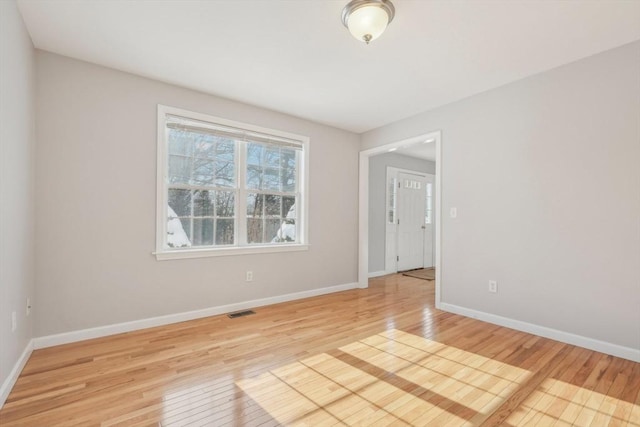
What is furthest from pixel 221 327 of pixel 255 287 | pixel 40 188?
pixel 40 188

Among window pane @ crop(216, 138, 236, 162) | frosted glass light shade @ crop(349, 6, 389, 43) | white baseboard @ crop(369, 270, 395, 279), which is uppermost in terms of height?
frosted glass light shade @ crop(349, 6, 389, 43)

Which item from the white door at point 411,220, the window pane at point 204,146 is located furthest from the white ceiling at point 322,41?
the white door at point 411,220

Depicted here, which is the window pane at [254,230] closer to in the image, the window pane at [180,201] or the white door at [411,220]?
the window pane at [180,201]

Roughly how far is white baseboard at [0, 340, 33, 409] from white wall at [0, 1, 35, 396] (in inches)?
1.3

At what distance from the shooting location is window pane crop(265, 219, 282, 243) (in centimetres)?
404

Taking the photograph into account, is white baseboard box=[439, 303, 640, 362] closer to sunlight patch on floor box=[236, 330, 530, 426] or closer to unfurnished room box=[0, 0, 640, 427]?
unfurnished room box=[0, 0, 640, 427]

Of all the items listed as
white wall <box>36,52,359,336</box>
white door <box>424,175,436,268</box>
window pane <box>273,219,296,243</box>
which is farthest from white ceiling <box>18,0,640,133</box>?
white door <box>424,175,436,268</box>

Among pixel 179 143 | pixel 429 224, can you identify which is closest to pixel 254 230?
pixel 179 143

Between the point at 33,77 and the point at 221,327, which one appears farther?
the point at 221,327

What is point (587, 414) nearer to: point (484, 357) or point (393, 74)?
point (484, 357)

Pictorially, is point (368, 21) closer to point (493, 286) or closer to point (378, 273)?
point (493, 286)

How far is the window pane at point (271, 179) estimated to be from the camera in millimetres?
4008

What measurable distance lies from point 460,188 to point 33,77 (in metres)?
4.37

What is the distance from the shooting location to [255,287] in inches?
150
